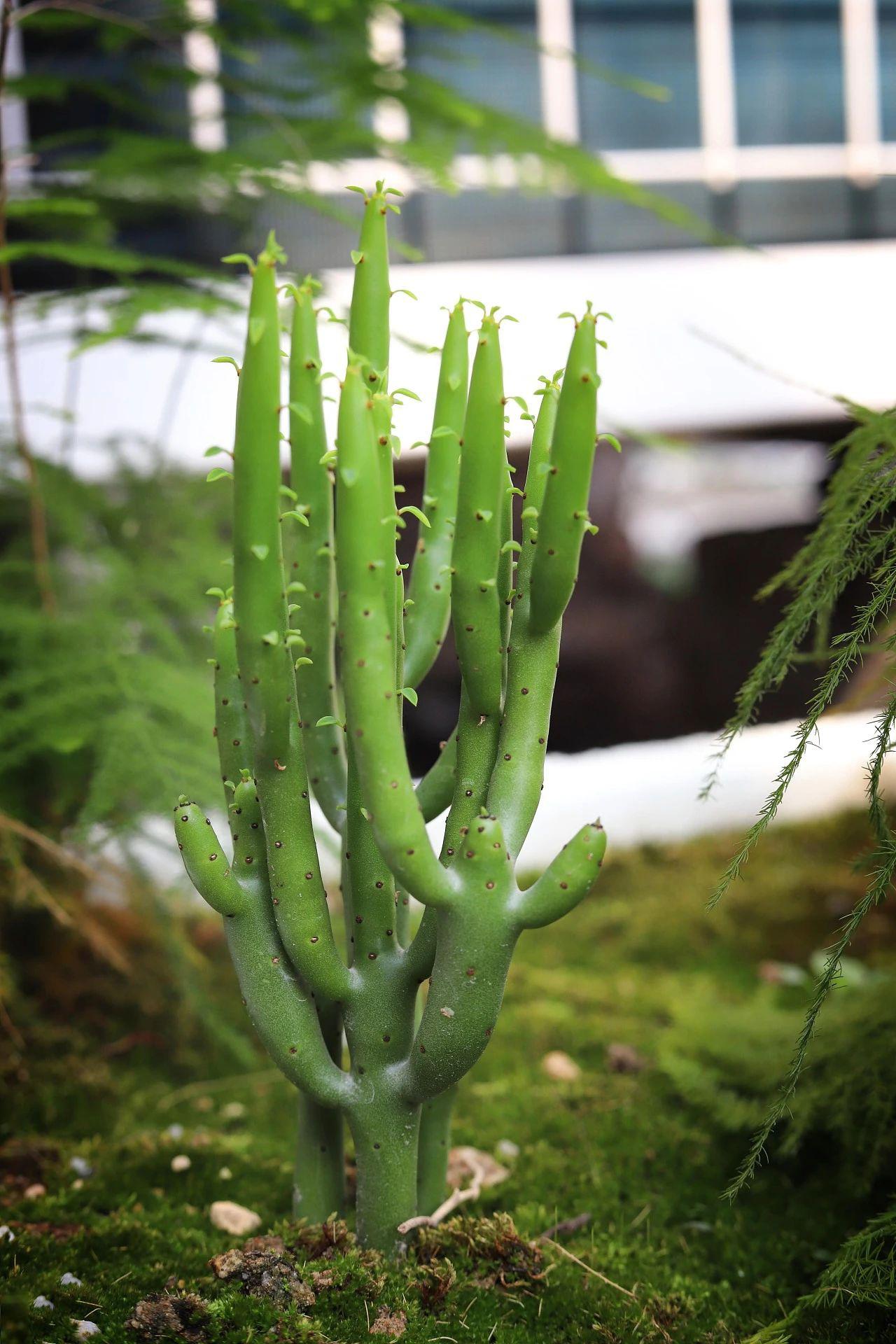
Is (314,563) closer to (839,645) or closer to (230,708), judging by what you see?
(230,708)

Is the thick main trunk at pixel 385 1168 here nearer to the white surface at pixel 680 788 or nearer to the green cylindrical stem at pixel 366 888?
the green cylindrical stem at pixel 366 888

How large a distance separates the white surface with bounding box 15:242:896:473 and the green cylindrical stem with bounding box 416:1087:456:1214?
5.74 feet

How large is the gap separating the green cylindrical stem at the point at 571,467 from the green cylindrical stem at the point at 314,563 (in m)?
0.15

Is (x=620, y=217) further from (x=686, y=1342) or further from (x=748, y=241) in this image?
(x=686, y=1342)

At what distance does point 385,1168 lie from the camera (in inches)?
27.1

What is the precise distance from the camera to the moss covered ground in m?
0.66

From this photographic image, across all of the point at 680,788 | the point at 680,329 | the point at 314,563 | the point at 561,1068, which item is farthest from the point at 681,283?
the point at 314,563

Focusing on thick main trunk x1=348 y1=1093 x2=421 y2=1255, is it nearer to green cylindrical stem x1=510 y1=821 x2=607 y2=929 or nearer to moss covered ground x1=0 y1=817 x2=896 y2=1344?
moss covered ground x1=0 y1=817 x2=896 y2=1344

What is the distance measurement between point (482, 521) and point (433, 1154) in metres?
0.46

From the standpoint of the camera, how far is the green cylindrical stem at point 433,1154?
76 centimetres

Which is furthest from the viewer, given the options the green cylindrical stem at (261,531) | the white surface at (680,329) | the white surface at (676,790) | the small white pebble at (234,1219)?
the white surface at (680,329)

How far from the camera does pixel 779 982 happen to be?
4.54 feet

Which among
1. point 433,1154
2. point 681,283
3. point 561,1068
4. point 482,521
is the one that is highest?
point 681,283

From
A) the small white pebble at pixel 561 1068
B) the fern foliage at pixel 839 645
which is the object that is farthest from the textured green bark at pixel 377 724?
the small white pebble at pixel 561 1068
